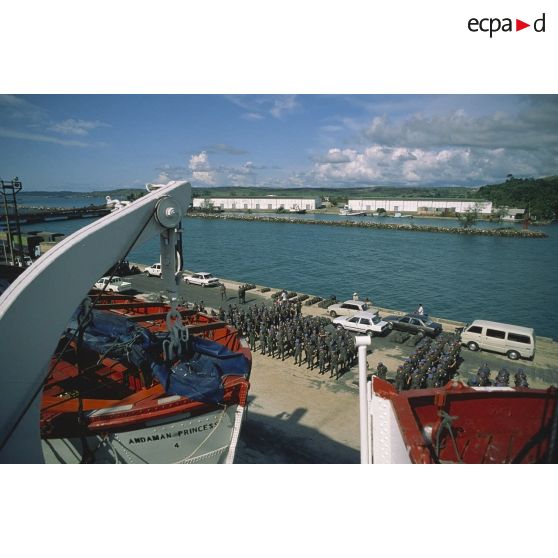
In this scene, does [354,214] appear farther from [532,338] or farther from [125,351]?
[125,351]

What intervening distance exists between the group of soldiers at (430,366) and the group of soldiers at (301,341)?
1.87m

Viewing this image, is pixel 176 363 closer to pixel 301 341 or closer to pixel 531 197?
pixel 301 341

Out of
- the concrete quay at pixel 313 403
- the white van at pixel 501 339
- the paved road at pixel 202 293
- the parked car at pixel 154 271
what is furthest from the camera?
the parked car at pixel 154 271

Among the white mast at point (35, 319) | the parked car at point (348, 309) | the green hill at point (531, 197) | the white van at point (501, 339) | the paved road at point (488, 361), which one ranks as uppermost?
the green hill at point (531, 197)

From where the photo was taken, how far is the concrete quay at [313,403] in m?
8.89

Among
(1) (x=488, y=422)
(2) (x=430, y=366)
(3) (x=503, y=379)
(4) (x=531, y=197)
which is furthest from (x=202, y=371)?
(4) (x=531, y=197)

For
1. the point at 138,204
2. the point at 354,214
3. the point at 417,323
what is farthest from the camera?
the point at 354,214

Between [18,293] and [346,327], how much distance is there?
1503 centimetres

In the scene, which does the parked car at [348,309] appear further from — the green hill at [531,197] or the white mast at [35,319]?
the green hill at [531,197]

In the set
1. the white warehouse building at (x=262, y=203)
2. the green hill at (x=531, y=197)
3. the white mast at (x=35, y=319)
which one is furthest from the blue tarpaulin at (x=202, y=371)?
the white warehouse building at (x=262, y=203)

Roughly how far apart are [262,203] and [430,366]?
477ft

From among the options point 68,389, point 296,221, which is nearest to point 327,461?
point 68,389

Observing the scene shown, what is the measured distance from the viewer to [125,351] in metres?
7.66

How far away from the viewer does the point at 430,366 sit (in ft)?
40.2
